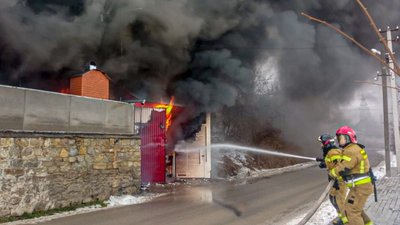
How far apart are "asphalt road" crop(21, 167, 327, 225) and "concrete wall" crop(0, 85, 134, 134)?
7.63 ft

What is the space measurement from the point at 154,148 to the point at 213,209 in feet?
19.9

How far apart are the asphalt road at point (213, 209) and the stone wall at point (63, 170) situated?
91 centimetres

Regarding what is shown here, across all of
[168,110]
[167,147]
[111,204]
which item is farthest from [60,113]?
[167,147]

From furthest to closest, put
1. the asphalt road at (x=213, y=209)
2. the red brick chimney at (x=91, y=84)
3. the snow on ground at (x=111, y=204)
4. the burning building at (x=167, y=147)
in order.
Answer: the burning building at (x=167, y=147) → the red brick chimney at (x=91, y=84) → the snow on ground at (x=111, y=204) → the asphalt road at (x=213, y=209)

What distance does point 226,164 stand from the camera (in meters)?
18.3

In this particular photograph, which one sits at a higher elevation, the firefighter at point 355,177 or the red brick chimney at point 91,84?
the red brick chimney at point 91,84

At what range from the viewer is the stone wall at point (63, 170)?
26.7 feet

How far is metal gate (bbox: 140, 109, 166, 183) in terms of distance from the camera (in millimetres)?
14055

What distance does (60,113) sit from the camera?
9.45 m

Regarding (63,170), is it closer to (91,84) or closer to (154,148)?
(91,84)

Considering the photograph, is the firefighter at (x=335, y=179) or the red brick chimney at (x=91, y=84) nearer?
the firefighter at (x=335, y=179)

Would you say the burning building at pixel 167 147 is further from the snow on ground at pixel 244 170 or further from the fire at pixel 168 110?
the snow on ground at pixel 244 170

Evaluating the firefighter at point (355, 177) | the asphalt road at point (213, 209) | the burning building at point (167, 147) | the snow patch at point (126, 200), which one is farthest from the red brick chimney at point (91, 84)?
the firefighter at point (355, 177)

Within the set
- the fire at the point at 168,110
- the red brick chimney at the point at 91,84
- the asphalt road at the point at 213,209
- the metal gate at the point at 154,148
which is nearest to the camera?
the asphalt road at the point at 213,209
